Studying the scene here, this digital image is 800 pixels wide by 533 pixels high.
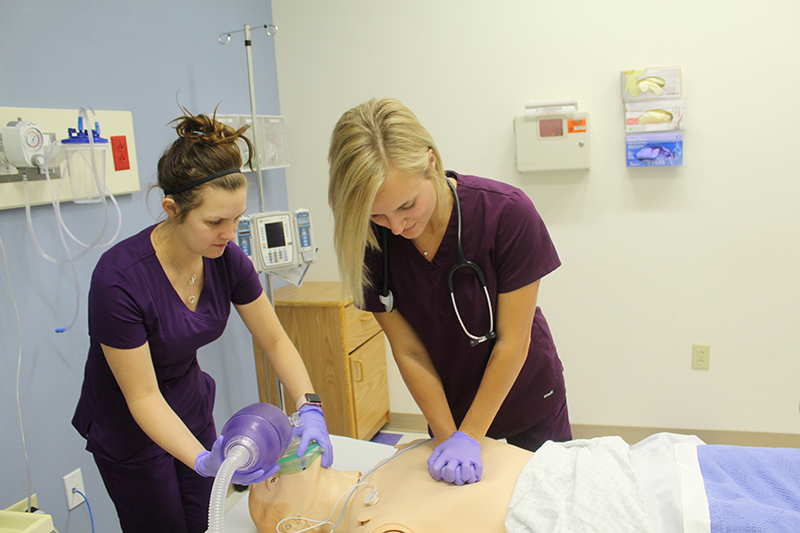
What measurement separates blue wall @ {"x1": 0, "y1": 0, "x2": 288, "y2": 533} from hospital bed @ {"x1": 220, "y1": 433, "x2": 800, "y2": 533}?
4.62 feet

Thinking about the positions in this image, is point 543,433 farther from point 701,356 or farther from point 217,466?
point 701,356

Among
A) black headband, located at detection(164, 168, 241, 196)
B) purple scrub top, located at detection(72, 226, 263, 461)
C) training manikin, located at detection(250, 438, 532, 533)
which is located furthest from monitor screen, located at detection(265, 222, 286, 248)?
training manikin, located at detection(250, 438, 532, 533)

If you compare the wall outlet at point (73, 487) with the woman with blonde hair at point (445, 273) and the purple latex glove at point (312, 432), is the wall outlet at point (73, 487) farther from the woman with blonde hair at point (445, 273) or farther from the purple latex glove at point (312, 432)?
the woman with blonde hair at point (445, 273)

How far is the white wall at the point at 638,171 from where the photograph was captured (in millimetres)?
2420

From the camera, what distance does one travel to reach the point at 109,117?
1926mm

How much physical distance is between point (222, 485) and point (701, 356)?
231 centimetres

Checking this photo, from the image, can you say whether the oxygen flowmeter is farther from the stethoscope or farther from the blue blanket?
the blue blanket

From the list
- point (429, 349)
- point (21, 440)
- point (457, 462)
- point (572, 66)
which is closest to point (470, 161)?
point (572, 66)

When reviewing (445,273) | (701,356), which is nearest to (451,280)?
(445,273)

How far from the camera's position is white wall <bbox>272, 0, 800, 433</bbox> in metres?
2.42

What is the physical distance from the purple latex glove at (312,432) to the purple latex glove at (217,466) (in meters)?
0.11

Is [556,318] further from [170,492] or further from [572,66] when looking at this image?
[170,492]

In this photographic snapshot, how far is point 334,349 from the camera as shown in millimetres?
2654

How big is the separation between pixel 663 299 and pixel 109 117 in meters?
2.35
